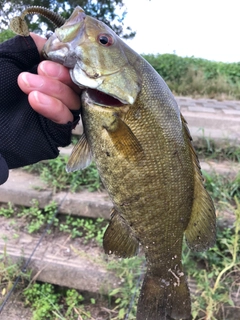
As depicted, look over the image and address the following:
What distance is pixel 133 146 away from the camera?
3.65ft

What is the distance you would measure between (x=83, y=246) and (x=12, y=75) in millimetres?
1786

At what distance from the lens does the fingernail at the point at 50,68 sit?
1.10m

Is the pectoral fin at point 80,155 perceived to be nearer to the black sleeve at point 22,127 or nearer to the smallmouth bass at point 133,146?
the smallmouth bass at point 133,146

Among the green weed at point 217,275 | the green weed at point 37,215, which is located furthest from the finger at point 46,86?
the green weed at point 37,215

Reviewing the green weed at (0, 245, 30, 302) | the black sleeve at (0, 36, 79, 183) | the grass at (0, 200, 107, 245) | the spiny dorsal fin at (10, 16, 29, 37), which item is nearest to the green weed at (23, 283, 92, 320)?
the green weed at (0, 245, 30, 302)

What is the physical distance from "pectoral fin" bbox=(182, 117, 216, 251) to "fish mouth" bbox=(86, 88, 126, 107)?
1.23ft

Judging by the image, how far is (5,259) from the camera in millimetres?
2613

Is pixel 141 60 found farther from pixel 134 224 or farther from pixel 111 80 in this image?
pixel 134 224

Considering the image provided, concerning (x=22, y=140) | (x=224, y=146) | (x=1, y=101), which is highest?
(x=1, y=101)

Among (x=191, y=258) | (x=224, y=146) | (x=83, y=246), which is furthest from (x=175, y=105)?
(x=224, y=146)

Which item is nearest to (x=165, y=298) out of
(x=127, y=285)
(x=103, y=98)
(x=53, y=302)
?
(x=103, y=98)

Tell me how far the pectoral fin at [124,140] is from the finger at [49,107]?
188 millimetres

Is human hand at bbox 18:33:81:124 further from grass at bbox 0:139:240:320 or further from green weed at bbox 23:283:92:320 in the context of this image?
green weed at bbox 23:283:92:320

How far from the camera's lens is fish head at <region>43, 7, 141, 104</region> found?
1036 millimetres
